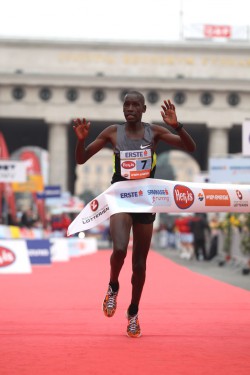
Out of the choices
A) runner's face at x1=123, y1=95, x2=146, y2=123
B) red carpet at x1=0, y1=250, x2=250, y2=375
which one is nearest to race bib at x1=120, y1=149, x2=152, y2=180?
runner's face at x1=123, y1=95, x2=146, y2=123

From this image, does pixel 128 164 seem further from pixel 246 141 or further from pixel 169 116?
pixel 246 141

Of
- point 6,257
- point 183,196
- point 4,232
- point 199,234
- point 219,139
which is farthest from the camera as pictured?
point 219,139

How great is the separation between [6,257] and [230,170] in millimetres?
7830

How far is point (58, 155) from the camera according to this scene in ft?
225

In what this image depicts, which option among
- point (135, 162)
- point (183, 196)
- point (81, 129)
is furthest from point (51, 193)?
point (81, 129)

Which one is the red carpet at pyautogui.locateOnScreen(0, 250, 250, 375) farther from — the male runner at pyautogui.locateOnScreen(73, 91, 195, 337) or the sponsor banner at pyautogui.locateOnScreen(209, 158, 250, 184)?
the sponsor banner at pyautogui.locateOnScreen(209, 158, 250, 184)

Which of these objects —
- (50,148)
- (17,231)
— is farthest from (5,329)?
(50,148)

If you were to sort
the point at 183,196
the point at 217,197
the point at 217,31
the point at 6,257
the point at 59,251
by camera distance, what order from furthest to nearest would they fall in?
1. the point at 217,31
2. the point at 59,251
3. the point at 6,257
4. the point at 217,197
5. the point at 183,196

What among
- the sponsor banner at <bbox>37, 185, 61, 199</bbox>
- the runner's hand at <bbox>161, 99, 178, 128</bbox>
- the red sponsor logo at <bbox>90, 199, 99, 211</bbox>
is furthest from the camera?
the sponsor banner at <bbox>37, 185, 61, 199</bbox>

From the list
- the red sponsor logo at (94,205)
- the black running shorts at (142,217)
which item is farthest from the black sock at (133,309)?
the red sponsor logo at (94,205)

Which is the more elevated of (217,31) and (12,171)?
(217,31)

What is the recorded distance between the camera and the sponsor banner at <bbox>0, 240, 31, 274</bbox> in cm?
2219

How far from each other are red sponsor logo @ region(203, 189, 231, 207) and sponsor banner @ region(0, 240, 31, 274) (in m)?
12.7

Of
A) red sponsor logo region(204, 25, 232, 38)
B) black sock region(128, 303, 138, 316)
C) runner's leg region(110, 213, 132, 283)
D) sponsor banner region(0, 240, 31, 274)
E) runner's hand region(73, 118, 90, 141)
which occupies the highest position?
runner's hand region(73, 118, 90, 141)
